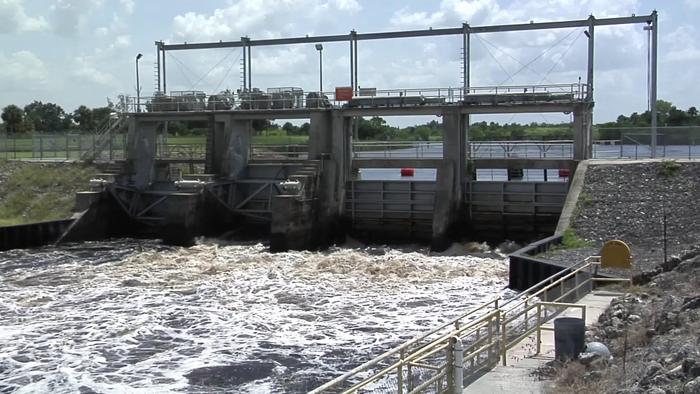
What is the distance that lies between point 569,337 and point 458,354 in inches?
87.1

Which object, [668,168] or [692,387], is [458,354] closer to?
[692,387]

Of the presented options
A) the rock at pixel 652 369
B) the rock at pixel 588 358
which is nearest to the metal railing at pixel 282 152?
the rock at pixel 588 358

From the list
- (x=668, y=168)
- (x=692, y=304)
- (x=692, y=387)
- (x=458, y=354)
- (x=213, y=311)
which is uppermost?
(x=668, y=168)

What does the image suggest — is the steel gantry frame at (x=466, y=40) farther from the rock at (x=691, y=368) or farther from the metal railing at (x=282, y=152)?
the rock at (x=691, y=368)

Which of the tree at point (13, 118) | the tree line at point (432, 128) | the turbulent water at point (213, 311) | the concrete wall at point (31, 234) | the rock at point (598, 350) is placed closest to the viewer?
the rock at point (598, 350)

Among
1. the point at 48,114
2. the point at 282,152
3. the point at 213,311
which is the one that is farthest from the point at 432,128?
the point at 48,114

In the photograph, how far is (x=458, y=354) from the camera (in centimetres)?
1008

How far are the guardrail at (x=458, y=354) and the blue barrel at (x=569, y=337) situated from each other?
2.46 ft

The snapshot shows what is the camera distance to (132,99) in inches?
1555

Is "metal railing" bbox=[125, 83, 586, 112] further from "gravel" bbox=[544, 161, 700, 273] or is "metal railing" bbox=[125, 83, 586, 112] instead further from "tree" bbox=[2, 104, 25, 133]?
"tree" bbox=[2, 104, 25, 133]

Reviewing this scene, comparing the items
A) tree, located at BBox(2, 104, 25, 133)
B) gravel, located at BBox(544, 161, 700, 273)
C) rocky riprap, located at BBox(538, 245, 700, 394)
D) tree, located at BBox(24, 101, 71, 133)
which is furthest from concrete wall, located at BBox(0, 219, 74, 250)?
tree, located at BBox(24, 101, 71, 133)

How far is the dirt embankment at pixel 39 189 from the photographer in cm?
3712

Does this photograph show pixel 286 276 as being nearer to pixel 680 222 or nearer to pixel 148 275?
pixel 148 275

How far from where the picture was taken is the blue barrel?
11461 mm
